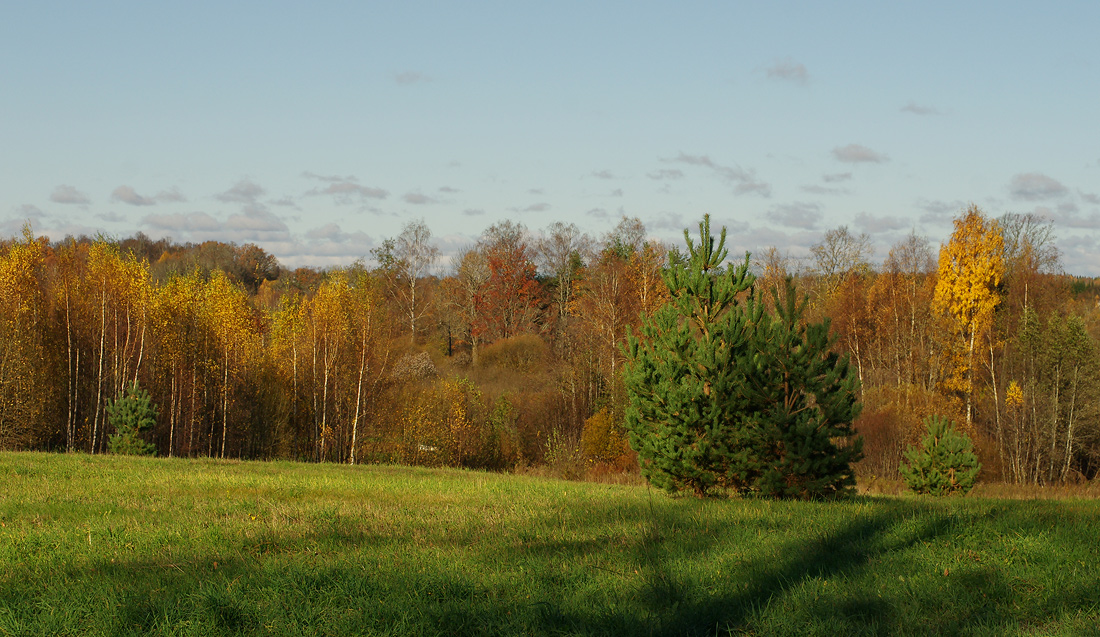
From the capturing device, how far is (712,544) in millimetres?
7586

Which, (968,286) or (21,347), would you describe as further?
(968,286)

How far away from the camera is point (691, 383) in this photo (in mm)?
11484

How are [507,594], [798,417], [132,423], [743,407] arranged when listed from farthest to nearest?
[132,423], [743,407], [798,417], [507,594]

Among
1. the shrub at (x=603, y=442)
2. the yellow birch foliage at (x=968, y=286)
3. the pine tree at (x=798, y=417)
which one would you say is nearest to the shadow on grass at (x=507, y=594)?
the pine tree at (x=798, y=417)

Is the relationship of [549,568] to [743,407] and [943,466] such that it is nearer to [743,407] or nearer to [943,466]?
[743,407]

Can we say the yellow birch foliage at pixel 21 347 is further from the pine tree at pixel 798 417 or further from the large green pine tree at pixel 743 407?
the pine tree at pixel 798 417

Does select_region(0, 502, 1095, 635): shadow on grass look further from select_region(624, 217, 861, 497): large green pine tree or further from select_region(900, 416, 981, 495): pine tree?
select_region(900, 416, 981, 495): pine tree

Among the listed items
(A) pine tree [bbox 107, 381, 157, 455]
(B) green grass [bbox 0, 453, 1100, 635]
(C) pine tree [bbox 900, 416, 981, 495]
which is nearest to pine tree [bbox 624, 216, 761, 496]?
(B) green grass [bbox 0, 453, 1100, 635]

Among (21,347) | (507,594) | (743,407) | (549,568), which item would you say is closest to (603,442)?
(21,347)

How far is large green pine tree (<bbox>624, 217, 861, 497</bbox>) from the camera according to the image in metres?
11.3

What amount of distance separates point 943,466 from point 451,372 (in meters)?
40.8

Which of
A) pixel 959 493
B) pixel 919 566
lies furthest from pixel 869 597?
pixel 959 493

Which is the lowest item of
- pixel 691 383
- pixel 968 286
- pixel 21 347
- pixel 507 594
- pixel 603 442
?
pixel 603 442

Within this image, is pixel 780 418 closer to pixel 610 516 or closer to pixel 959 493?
pixel 610 516
